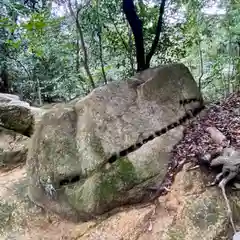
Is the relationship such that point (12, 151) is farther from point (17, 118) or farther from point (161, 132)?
point (161, 132)

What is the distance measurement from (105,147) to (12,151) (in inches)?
91.4

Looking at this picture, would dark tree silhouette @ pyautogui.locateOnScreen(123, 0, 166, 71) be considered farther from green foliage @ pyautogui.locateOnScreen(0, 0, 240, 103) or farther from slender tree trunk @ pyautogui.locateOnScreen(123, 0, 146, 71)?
green foliage @ pyautogui.locateOnScreen(0, 0, 240, 103)

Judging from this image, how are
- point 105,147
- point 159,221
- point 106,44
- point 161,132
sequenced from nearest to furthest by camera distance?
point 159,221 → point 105,147 → point 161,132 → point 106,44

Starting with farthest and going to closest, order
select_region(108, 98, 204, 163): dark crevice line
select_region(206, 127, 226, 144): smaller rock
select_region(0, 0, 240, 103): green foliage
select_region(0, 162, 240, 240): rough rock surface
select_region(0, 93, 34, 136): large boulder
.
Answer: select_region(0, 0, 240, 103): green foliage < select_region(0, 93, 34, 136): large boulder < select_region(206, 127, 226, 144): smaller rock < select_region(108, 98, 204, 163): dark crevice line < select_region(0, 162, 240, 240): rough rock surface

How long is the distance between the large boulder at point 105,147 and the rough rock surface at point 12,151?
1.36 metres

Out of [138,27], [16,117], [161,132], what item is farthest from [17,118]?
[138,27]

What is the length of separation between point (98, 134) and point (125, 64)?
10.6 feet

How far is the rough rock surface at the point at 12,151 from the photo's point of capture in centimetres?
454

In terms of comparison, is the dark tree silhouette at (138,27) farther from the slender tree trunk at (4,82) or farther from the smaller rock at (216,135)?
the slender tree trunk at (4,82)

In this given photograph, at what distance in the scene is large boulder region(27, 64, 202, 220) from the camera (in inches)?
109

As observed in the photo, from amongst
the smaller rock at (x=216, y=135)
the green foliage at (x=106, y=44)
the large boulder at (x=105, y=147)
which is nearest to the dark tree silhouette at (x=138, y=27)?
the green foliage at (x=106, y=44)

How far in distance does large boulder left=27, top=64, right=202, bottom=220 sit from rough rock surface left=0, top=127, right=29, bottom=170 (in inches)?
53.6

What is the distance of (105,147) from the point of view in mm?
2998

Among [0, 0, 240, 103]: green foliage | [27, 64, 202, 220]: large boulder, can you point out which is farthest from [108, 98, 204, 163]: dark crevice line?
[0, 0, 240, 103]: green foliage
